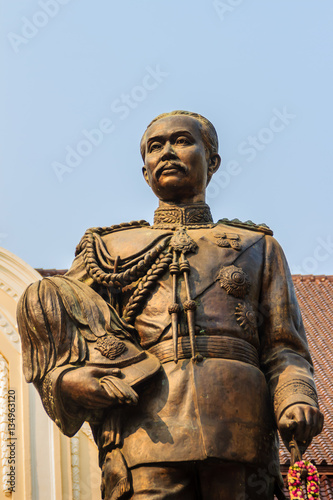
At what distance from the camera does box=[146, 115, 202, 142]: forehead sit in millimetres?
6969

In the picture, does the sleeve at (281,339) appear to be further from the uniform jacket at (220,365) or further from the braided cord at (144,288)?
the braided cord at (144,288)

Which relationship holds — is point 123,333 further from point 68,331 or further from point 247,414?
point 247,414

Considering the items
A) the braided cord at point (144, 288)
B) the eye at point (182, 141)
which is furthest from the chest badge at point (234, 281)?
the eye at point (182, 141)

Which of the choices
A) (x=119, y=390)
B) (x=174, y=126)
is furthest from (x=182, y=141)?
(x=119, y=390)

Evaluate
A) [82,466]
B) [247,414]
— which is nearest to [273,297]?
[247,414]

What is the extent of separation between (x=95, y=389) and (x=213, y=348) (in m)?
0.70

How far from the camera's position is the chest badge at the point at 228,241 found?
6.66 meters

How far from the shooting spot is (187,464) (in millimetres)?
5840

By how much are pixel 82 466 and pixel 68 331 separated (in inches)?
413

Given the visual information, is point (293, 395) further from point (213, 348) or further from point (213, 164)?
point (213, 164)

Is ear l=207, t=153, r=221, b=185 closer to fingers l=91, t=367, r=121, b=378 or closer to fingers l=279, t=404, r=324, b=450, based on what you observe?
fingers l=91, t=367, r=121, b=378

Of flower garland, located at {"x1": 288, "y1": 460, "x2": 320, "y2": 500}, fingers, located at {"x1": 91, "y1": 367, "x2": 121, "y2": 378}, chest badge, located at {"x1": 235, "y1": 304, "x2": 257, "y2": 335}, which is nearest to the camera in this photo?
flower garland, located at {"x1": 288, "y1": 460, "x2": 320, "y2": 500}

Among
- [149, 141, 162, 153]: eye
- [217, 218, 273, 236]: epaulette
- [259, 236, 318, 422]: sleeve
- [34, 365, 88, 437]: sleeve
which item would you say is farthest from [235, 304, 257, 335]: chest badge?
[149, 141, 162, 153]: eye

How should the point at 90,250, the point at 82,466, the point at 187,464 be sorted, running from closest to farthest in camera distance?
the point at 187,464 → the point at 90,250 → the point at 82,466
